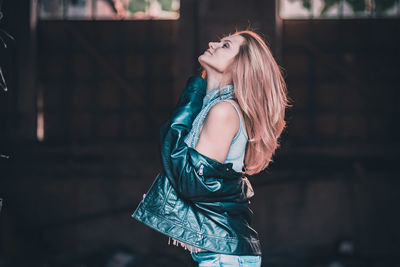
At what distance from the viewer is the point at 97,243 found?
6430 millimetres

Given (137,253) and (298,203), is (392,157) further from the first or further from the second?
A: (137,253)

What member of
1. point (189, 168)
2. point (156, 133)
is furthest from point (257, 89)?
point (156, 133)

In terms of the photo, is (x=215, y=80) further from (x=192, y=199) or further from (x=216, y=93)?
(x=192, y=199)

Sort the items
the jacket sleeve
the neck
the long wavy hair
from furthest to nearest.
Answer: the neck, the long wavy hair, the jacket sleeve

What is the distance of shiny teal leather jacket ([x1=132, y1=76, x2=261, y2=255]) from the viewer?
7.16 ft

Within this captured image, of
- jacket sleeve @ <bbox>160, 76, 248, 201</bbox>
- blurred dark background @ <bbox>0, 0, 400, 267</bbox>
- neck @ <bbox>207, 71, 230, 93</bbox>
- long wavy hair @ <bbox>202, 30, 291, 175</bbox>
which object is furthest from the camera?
blurred dark background @ <bbox>0, 0, 400, 267</bbox>

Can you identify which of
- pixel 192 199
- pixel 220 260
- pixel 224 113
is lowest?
Result: pixel 220 260

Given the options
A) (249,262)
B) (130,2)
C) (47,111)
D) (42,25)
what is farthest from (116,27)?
(249,262)

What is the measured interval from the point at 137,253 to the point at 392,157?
3.37 meters

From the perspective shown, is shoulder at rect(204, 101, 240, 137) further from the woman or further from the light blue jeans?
the light blue jeans

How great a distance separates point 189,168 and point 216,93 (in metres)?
0.42

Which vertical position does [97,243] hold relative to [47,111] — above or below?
below

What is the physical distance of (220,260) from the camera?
225cm

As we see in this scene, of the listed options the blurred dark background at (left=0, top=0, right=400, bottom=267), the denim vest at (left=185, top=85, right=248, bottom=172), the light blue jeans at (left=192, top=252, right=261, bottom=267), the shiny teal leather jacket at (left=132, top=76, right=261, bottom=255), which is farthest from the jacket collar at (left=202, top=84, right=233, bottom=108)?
the blurred dark background at (left=0, top=0, right=400, bottom=267)
